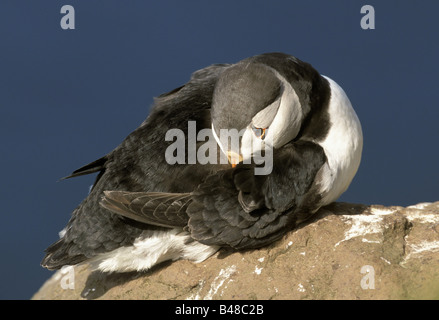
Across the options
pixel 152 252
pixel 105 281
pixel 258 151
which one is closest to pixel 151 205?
pixel 152 252

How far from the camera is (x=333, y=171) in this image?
3.90m

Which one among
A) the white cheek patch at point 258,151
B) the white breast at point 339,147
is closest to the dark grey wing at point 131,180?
the white cheek patch at point 258,151

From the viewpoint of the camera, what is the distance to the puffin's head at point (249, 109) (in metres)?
3.55

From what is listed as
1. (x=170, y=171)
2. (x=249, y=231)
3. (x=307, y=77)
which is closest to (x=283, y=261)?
(x=249, y=231)

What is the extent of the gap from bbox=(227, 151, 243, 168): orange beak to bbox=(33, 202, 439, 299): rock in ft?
2.17

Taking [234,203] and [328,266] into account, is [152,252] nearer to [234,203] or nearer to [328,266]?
[234,203]

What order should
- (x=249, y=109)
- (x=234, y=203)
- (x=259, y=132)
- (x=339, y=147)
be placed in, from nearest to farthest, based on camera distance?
1. (x=249, y=109)
2. (x=259, y=132)
3. (x=234, y=203)
4. (x=339, y=147)

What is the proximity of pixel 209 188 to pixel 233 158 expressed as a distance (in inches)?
9.9

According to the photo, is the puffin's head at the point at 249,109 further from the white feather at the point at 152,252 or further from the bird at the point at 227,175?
the white feather at the point at 152,252

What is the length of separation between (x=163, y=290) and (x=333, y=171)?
1453mm

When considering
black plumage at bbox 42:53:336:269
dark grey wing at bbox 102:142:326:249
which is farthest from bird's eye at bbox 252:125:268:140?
dark grey wing at bbox 102:142:326:249

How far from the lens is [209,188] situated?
148 inches

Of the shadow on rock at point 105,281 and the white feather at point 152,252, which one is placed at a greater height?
the white feather at point 152,252

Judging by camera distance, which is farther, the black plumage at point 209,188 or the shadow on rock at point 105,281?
the shadow on rock at point 105,281
